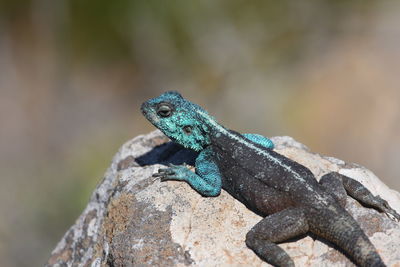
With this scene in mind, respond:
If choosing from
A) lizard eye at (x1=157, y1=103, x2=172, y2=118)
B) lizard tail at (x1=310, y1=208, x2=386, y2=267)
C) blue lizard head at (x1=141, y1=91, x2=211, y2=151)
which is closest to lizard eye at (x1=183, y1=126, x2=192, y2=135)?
blue lizard head at (x1=141, y1=91, x2=211, y2=151)

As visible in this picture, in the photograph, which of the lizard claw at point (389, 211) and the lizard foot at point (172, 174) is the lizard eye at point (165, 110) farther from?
the lizard claw at point (389, 211)

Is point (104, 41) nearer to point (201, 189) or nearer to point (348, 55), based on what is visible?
point (348, 55)

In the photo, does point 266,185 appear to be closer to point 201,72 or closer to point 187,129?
point 187,129

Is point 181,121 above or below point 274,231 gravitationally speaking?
above

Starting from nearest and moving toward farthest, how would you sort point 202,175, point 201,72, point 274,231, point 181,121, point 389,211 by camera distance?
point 274,231 → point 389,211 → point 202,175 → point 181,121 → point 201,72

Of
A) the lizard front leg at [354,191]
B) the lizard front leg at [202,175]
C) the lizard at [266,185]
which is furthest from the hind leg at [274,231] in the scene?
the lizard front leg at [202,175]

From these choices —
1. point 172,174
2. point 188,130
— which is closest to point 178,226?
point 172,174

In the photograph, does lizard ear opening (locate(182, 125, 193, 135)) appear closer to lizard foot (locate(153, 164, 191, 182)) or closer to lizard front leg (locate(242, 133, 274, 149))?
lizard foot (locate(153, 164, 191, 182))
